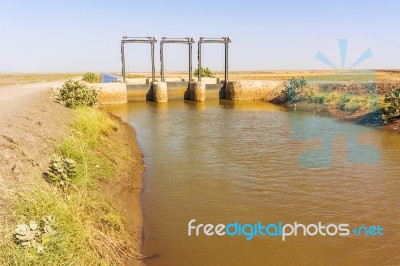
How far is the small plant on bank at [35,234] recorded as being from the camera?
432 centimetres

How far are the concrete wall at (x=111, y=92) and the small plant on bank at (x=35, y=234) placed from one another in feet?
86.6

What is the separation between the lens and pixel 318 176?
10.6m

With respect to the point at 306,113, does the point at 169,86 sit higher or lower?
higher

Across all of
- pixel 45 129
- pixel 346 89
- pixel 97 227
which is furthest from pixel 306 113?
pixel 97 227

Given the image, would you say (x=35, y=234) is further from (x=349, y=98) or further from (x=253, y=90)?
(x=253, y=90)

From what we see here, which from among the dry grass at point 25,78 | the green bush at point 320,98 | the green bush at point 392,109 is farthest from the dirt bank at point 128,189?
the dry grass at point 25,78

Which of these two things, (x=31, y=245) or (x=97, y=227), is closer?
(x=31, y=245)

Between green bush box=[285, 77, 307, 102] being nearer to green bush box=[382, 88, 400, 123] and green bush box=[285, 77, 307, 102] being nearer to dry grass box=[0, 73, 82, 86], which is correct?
green bush box=[382, 88, 400, 123]

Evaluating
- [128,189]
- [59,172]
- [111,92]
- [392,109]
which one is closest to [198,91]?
[111,92]

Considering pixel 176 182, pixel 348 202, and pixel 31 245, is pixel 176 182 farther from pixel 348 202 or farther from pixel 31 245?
pixel 31 245

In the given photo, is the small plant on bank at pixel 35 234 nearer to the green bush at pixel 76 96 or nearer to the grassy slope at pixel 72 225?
the grassy slope at pixel 72 225

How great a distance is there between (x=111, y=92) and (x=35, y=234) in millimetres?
27235

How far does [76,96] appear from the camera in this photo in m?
18.7

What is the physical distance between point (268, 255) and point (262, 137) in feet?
35.5
